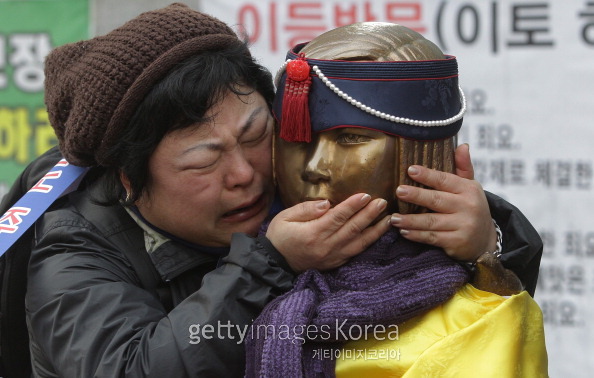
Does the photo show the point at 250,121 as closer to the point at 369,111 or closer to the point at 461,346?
the point at 369,111

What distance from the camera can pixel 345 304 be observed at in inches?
64.7

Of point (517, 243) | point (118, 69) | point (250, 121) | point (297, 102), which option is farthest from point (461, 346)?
point (118, 69)

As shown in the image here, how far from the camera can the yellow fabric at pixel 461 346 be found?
5.21 ft

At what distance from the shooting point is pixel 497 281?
180 centimetres

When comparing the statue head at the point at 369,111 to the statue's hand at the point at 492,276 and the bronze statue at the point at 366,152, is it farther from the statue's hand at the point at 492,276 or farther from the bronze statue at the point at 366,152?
the statue's hand at the point at 492,276

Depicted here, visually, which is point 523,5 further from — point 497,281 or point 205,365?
point 205,365

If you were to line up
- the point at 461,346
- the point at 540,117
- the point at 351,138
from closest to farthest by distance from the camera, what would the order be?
the point at 461,346 → the point at 351,138 → the point at 540,117

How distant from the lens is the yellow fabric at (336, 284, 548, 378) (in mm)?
1588

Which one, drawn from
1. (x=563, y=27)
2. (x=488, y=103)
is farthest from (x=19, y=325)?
(x=563, y=27)

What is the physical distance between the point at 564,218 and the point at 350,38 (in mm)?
2060

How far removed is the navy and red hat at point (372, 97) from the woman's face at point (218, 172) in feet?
0.58

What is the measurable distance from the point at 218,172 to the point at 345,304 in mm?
453

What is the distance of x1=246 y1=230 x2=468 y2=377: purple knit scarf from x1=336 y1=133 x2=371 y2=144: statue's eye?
0.68 feet

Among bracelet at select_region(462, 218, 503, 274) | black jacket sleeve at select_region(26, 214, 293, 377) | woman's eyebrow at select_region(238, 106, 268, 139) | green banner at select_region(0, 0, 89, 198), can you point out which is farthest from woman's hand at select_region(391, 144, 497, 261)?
green banner at select_region(0, 0, 89, 198)
